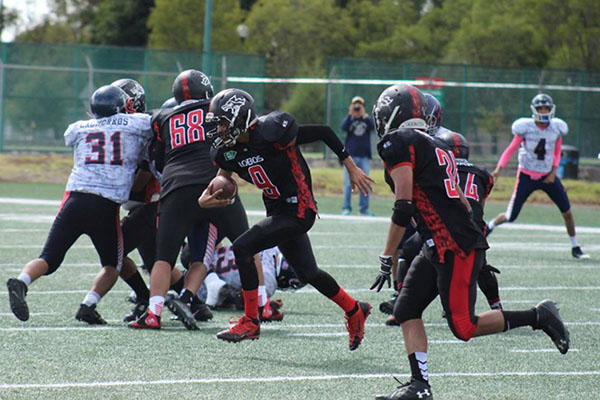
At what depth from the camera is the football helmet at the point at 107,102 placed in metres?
7.26

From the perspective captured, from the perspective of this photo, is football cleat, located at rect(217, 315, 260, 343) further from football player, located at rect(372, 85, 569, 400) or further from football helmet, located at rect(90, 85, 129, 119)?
football helmet, located at rect(90, 85, 129, 119)

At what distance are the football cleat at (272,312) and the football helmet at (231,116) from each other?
1698mm

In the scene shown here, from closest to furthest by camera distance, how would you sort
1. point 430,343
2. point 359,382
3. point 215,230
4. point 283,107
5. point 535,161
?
point 359,382
point 430,343
point 215,230
point 535,161
point 283,107

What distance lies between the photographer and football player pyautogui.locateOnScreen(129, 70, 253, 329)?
6.98 metres

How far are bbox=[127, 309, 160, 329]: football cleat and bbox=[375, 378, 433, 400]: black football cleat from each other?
Answer: 228 centimetres

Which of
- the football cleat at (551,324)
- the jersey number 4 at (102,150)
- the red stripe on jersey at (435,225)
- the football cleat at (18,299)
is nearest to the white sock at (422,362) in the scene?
the red stripe on jersey at (435,225)

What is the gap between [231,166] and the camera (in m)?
6.36

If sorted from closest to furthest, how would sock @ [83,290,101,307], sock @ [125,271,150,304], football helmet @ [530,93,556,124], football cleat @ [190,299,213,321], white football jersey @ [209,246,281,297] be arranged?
sock @ [83,290,101,307]
football cleat @ [190,299,213,321]
sock @ [125,271,150,304]
white football jersey @ [209,246,281,297]
football helmet @ [530,93,556,124]

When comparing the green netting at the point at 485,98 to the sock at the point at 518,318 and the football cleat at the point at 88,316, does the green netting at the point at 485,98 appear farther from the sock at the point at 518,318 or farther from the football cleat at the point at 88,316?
the sock at the point at 518,318

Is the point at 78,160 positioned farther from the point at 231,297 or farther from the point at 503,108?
the point at 503,108

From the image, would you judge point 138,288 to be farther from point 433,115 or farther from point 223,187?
point 433,115

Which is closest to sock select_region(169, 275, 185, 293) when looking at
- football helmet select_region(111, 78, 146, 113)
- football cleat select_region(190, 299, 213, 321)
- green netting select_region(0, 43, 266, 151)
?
football cleat select_region(190, 299, 213, 321)

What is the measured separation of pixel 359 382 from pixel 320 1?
4547 centimetres

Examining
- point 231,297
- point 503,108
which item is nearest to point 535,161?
point 231,297
